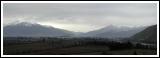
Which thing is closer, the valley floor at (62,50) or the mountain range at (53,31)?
the mountain range at (53,31)

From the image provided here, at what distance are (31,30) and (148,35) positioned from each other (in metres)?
2.41

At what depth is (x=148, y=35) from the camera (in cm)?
598

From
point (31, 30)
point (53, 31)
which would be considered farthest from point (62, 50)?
point (31, 30)

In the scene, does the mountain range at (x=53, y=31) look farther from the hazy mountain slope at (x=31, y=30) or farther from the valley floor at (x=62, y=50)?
the valley floor at (x=62, y=50)

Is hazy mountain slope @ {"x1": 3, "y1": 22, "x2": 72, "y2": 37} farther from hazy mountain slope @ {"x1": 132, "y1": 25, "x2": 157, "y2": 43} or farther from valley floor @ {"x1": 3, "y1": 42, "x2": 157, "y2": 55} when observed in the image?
hazy mountain slope @ {"x1": 132, "y1": 25, "x2": 157, "y2": 43}

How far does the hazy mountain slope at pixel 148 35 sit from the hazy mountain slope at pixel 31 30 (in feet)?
4.65

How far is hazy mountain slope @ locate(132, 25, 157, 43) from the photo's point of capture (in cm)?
598

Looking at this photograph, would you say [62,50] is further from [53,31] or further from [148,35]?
[148,35]

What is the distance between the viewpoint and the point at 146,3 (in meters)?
6.04

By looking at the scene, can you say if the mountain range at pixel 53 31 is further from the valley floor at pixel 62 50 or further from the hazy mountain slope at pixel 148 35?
the valley floor at pixel 62 50

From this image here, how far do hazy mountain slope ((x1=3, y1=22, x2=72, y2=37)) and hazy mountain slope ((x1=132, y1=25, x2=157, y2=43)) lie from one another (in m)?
1.42

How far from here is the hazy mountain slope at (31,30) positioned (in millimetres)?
5992

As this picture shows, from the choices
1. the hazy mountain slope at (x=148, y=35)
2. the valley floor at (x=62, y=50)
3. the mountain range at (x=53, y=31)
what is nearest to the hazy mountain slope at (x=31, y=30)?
the mountain range at (x=53, y=31)

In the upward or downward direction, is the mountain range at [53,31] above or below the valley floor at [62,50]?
above
